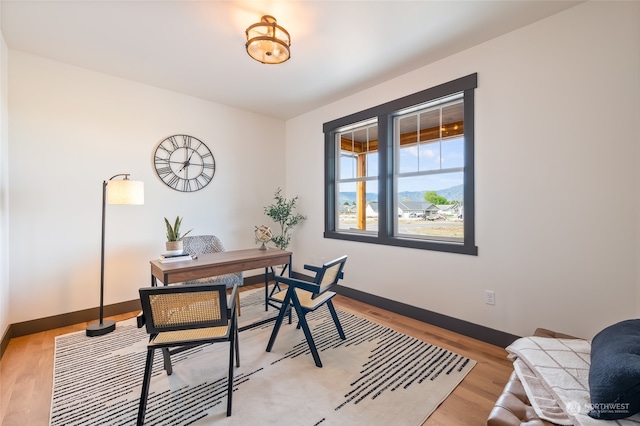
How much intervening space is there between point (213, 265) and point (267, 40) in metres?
1.92

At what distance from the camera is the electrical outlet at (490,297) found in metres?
2.44

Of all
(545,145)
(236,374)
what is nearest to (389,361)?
(236,374)

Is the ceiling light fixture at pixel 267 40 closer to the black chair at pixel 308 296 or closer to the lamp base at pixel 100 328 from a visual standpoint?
the black chair at pixel 308 296

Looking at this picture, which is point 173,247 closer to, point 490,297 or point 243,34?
point 243,34

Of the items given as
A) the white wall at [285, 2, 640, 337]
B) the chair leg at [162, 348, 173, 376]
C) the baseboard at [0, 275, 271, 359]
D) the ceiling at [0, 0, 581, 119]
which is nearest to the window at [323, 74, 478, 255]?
the white wall at [285, 2, 640, 337]

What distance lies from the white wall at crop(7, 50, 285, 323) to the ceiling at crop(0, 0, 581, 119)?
300 millimetres

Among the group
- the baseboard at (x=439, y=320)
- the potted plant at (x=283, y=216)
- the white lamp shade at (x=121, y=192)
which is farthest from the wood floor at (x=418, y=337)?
the potted plant at (x=283, y=216)

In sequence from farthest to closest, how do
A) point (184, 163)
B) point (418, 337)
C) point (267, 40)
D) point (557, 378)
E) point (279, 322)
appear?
point (184, 163), point (418, 337), point (279, 322), point (267, 40), point (557, 378)

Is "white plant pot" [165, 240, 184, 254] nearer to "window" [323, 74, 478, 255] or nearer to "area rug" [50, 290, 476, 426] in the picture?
"area rug" [50, 290, 476, 426]

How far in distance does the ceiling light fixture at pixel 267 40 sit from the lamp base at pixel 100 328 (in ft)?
9.42

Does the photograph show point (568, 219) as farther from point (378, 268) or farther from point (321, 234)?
point (321, 234)

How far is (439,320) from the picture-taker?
2787 mm

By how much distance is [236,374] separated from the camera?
199 cm

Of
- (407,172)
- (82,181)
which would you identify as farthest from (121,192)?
(407,172)
